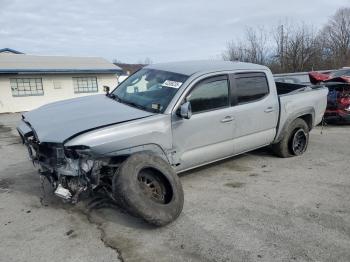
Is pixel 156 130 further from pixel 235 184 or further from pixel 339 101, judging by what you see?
pixel 339 101

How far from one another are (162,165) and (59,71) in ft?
73.1

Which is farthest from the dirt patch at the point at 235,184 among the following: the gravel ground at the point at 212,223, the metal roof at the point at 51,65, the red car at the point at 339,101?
the metal roof at the point at 51,65

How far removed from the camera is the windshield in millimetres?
4688

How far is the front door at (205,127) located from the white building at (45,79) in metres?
20.9

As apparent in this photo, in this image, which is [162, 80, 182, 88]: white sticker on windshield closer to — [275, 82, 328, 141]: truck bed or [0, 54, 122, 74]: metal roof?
[275, 82, 328, 141]: truck bed

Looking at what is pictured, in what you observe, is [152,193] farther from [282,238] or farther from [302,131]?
[302,131]

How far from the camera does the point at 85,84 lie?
26625 millimetres

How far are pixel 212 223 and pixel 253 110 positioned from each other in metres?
2.24

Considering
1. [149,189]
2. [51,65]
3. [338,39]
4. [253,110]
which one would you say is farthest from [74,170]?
[338,39]

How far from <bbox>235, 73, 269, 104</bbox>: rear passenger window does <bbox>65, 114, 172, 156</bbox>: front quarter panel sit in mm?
1558

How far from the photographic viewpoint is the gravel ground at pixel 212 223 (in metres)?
3.43

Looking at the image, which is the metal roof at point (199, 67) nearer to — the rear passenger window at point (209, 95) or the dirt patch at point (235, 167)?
the rear passenger window at point (209, 95)

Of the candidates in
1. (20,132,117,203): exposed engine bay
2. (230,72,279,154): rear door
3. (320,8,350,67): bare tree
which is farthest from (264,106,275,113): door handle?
(320,8,350,67): bare tree

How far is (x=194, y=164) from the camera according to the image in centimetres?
Result: 498
